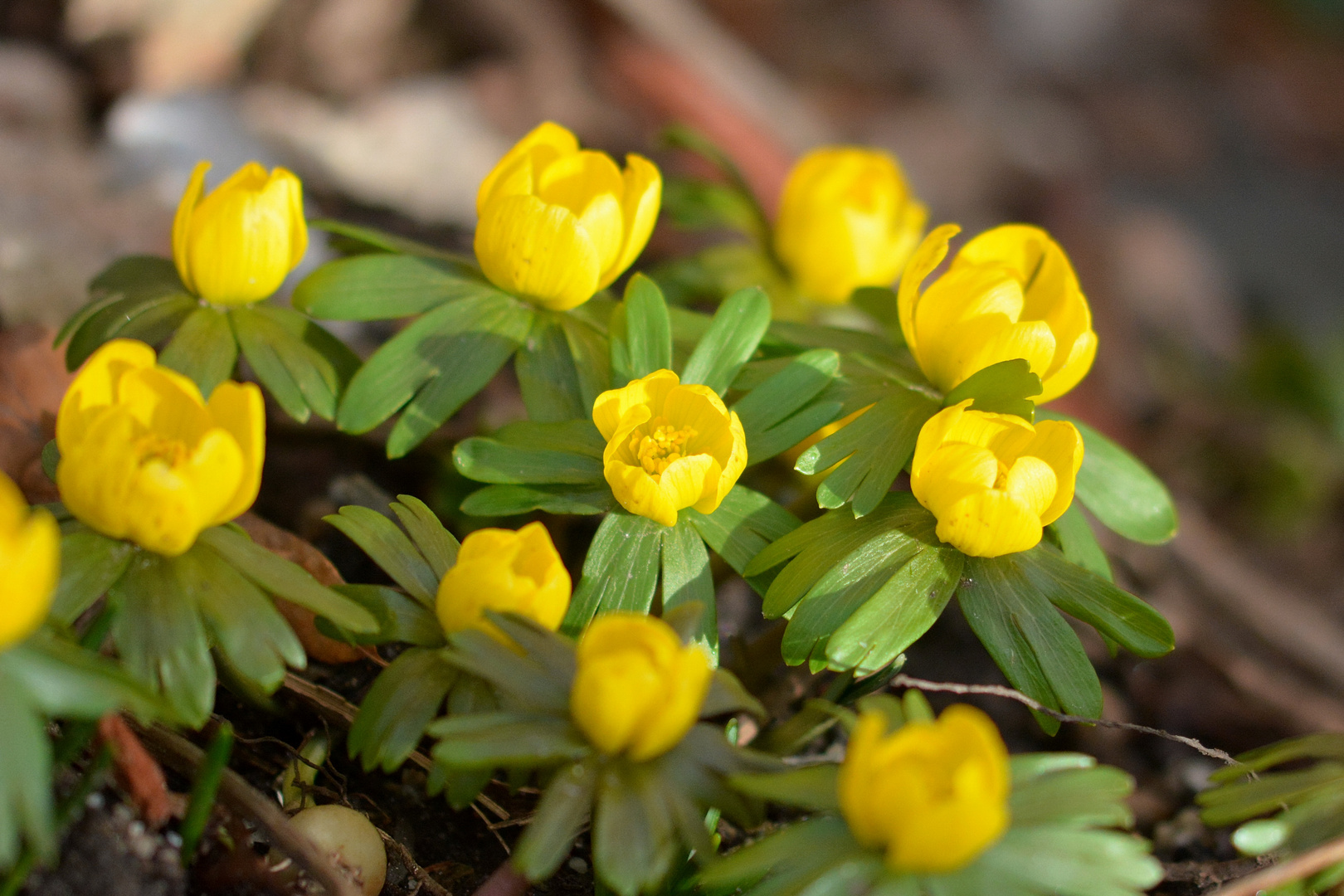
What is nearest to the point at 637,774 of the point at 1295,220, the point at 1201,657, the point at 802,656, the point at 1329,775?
the point at 802,656

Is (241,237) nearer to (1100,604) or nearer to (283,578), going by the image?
(283,578)

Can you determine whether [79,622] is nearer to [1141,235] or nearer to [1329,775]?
[1329,775]

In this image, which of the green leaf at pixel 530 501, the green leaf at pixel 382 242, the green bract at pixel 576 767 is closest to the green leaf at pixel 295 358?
the green leaf at pixel 382 242

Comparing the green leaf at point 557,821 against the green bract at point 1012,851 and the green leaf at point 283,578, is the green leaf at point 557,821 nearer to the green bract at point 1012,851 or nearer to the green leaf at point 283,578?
the green bract at point 1012,851

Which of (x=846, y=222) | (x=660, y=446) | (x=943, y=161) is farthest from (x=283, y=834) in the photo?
(x=943, y=161)

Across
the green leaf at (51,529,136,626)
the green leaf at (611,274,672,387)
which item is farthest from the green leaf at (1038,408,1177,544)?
the green leaf at (51,529,136,626)

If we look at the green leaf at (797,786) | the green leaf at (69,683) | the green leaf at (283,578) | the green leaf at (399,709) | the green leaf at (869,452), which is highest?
the green leaf at (69,683)
